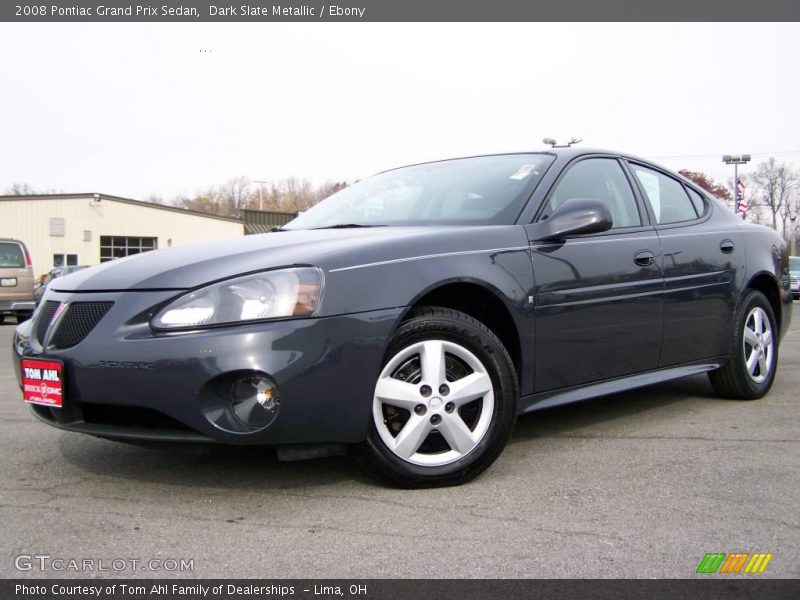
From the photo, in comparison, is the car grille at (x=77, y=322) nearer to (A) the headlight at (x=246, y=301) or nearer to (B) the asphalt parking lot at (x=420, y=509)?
(A) the headlight at (x=246, y=301)

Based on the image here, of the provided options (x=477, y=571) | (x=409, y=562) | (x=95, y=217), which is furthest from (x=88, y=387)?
(x=95, y=217)

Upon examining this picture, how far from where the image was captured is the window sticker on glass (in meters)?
3.78

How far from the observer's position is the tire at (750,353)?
4.63m

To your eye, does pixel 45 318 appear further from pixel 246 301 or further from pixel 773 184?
pixel 773 184

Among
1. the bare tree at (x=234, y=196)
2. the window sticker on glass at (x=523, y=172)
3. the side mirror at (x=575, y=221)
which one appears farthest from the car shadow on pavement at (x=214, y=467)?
the bare tree at (x=234, y=196)

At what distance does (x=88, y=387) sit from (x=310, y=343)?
0.79 metres

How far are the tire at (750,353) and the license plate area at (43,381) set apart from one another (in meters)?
3.64

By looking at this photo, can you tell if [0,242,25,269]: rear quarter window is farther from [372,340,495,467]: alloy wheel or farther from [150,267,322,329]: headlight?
[372,340,495,467]: alloy wheel

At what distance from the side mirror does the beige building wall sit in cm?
3144

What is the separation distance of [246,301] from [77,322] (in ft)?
2.19

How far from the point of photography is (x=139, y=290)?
2791 mm

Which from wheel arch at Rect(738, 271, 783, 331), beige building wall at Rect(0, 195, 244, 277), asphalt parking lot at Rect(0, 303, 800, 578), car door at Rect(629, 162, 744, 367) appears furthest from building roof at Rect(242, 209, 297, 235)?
asphalt parking lot at Rect(0, 303, 800, 578)
